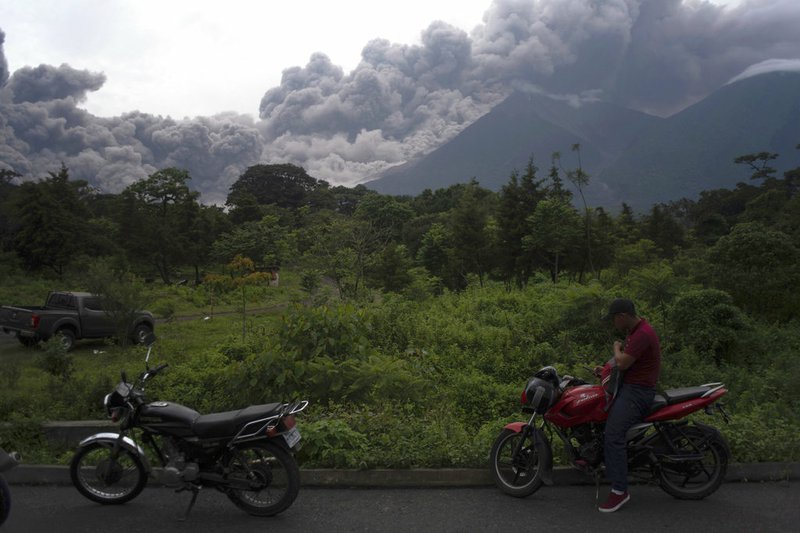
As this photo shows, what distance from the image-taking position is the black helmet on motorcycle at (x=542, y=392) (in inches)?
188

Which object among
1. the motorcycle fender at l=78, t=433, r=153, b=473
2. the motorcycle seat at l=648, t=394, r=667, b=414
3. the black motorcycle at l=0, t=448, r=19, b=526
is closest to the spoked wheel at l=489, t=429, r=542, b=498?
the motorcycle seat at l=648, t=394, r=667, b=414

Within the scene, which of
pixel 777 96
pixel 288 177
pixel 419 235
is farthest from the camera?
pixel 777 96

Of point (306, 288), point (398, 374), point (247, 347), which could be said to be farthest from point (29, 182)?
point (398, 374)

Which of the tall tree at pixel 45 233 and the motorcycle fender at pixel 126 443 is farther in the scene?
the tall tree at pixel 45 233

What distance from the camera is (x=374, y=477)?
16.7ft

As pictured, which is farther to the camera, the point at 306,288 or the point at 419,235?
the point at 419,235

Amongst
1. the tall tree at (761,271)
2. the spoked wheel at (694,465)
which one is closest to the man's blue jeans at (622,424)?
the spoked wheel at (694,465)

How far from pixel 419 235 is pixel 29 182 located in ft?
89.1

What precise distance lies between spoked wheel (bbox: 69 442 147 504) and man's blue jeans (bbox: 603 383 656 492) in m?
3.74

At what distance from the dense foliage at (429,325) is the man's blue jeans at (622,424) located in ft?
3.86

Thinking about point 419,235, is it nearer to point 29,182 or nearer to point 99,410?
point 29,182

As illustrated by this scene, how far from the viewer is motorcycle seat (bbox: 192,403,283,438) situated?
444 centimetres

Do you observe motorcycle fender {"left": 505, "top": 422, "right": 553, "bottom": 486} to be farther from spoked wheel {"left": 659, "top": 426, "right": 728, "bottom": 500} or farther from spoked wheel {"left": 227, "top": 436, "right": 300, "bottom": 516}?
spoked wheel {"left": 227, "top": 436, "right": 300, "bottom": 516}

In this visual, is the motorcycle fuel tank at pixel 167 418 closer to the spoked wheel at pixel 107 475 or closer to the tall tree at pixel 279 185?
the spoked wheel at pixel 107 475
